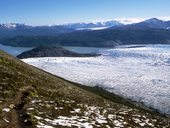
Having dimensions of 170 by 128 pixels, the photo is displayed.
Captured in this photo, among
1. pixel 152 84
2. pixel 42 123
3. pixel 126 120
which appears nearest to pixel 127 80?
pixel 152 84

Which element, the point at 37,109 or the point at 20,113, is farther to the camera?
the point at 37,109

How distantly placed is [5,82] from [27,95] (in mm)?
3975

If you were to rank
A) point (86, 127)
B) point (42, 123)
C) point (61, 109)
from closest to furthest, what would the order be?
point (42, 123) → point (86, 127) → point (61, 109)

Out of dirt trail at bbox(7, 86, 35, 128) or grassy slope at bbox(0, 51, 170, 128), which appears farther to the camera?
grassy slope at bbox(0, 51, 170, 128)

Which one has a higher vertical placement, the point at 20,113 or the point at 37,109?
the point at 20,113

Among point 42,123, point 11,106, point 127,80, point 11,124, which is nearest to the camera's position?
point 11,124

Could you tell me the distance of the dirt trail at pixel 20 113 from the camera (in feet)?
89.1

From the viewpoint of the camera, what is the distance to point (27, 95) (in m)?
39.0

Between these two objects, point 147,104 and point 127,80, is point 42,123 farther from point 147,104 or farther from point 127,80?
point 127,80

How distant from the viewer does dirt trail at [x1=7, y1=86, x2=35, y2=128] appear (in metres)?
27.2

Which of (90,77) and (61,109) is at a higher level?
(61,109)

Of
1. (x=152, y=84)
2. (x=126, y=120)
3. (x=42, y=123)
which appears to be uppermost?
(x=42, y=123)

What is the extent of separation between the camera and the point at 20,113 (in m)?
30.8

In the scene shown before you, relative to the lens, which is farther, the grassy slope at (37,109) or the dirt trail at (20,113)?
the grassy slope at (37,109)
